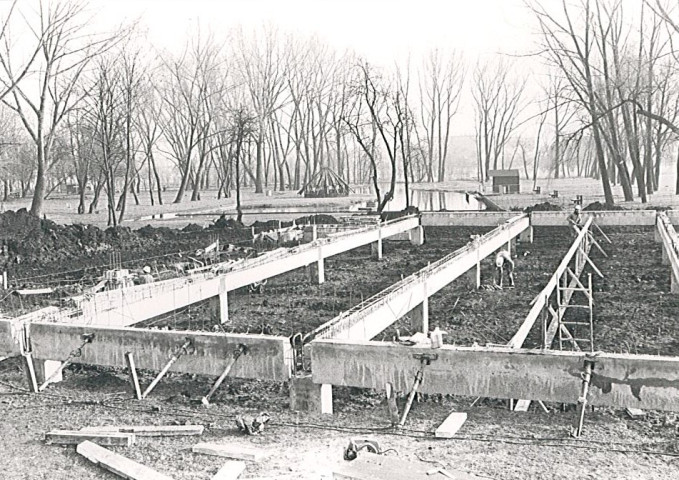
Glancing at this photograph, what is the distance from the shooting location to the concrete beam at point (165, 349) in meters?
9.38

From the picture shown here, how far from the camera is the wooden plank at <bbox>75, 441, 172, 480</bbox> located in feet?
21.9

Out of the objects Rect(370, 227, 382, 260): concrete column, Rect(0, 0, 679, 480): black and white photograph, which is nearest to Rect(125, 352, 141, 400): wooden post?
Rect(0, 0, 679, 480): black and white photograph

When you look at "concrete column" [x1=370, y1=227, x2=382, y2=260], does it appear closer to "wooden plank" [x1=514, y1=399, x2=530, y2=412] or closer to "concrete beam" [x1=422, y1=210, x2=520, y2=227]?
"concrete beam" [x1=422, y1=210, x2=520, y2=227]

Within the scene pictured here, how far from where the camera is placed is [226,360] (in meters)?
9.63

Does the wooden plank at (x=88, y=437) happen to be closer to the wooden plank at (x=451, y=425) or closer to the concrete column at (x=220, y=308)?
the wooden plank at (x=451, y=425)

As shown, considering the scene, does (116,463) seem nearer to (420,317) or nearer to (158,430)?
(158,430)

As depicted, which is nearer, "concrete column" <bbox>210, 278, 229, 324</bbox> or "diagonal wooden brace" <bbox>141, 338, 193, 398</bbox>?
"diagonal wooden brace" <bbox>141, 338, 193, 398</bbox>

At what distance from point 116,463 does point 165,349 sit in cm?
311

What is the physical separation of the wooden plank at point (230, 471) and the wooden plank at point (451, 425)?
2.23 meters

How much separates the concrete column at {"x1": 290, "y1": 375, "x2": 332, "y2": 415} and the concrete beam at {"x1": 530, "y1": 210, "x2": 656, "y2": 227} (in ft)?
69.9

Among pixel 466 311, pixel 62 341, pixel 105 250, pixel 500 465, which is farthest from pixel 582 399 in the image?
pixel 105 250

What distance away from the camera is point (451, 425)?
7.94m

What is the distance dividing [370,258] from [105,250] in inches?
391

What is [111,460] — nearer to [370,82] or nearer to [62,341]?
[62,341]
